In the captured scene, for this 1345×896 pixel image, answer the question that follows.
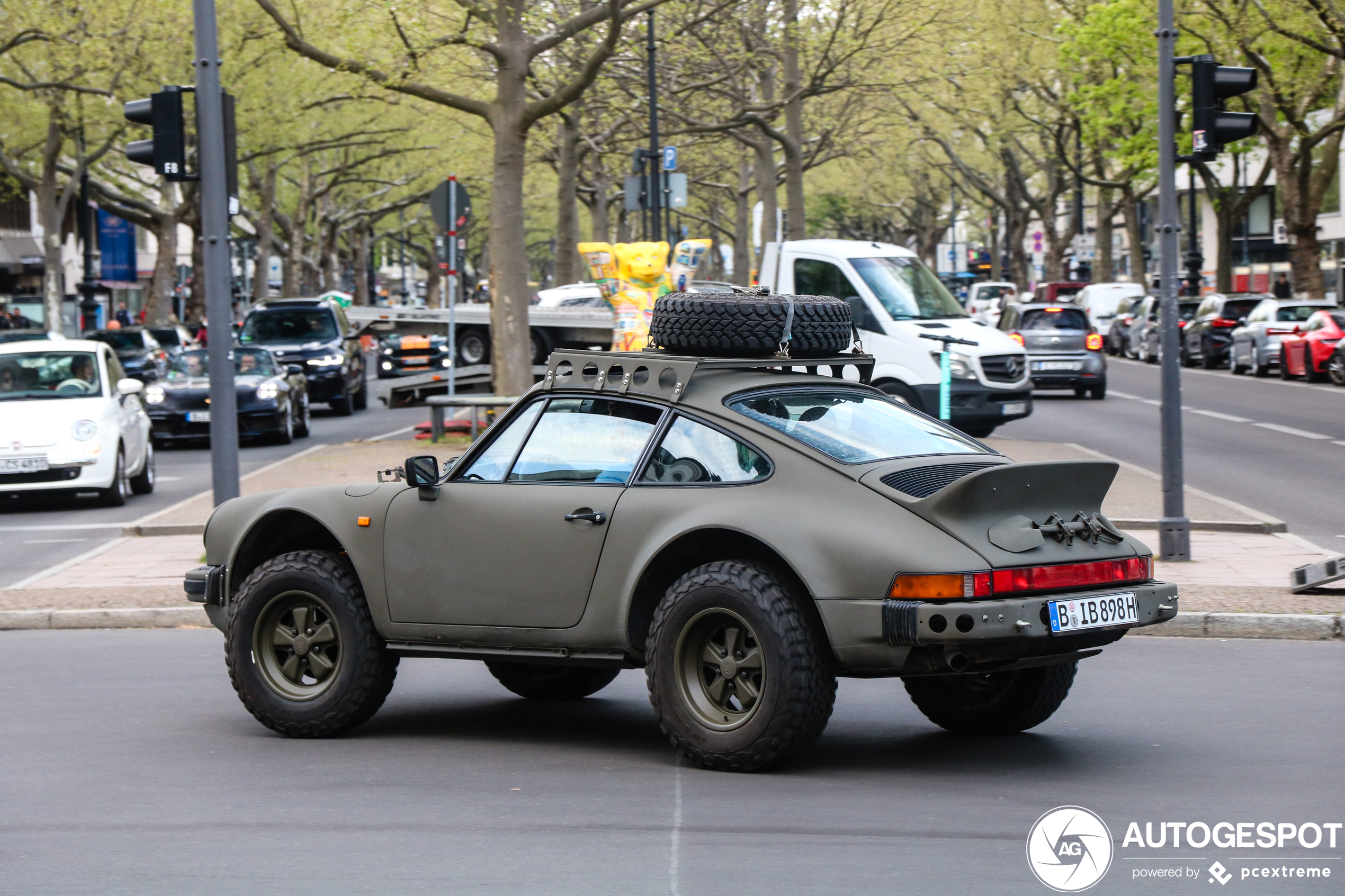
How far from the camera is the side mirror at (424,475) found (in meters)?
6.87

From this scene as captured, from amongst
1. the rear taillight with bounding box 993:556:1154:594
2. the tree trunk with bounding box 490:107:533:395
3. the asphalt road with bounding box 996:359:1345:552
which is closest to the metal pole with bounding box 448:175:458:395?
the tree trunk with bounding box 490:107:533:395

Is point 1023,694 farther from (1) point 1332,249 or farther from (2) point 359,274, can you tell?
(2) point 359,274

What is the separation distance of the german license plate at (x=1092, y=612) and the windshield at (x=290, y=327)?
2608cm

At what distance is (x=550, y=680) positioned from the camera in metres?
7.94

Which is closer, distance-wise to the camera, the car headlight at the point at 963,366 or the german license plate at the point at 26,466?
the german license plate at the point at 26,466

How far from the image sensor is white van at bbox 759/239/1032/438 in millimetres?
20219

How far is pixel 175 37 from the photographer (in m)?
36.8

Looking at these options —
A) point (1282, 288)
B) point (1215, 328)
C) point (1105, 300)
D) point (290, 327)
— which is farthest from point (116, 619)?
point (1282, 288)

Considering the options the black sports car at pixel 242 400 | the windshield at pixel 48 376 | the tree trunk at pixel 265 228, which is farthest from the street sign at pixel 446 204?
the tree trunk at pixel 265 228

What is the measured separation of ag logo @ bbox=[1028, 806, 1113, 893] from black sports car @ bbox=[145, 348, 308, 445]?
20173 millimetres

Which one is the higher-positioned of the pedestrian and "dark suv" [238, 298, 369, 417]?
the pedestrian

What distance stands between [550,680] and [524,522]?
143 cm

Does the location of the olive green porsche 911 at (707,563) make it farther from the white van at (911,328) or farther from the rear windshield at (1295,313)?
the rear windshield at (1295,313)

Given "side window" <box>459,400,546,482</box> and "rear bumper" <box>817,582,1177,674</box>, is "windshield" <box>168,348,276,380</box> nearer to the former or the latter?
"side window" <box>459,400,546,482</box>
